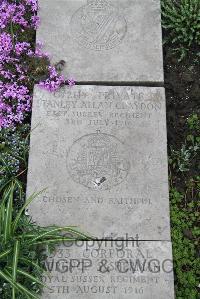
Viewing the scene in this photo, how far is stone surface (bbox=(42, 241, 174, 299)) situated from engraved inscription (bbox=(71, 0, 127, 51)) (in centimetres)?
183

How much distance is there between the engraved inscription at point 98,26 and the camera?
457cm

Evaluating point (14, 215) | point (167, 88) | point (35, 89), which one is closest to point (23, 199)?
point (14, 215)

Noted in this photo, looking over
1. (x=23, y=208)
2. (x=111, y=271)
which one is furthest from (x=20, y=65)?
(x=111, y=271)

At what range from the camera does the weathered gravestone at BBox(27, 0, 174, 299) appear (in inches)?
141

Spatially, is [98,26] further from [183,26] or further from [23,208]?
[23,208]

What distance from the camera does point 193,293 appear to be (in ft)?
12.4

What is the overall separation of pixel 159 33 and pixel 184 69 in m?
0.43

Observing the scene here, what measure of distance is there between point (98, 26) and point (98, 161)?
1389 mm

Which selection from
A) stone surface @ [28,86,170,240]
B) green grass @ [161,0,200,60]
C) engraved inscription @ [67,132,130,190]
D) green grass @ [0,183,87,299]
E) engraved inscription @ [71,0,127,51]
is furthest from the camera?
green grass @ [161,0,200,60]

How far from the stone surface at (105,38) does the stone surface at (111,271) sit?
1473mm

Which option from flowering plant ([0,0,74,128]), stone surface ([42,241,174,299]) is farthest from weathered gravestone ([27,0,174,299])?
flowering plant ([0,0,74,128])

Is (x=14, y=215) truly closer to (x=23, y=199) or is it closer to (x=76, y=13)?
(x=23, y=199)

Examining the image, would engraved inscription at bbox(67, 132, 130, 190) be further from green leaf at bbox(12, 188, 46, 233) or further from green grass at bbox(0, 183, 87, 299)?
green grass at bbox(0, 183, 87, 299)

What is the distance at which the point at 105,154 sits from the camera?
4008mm
